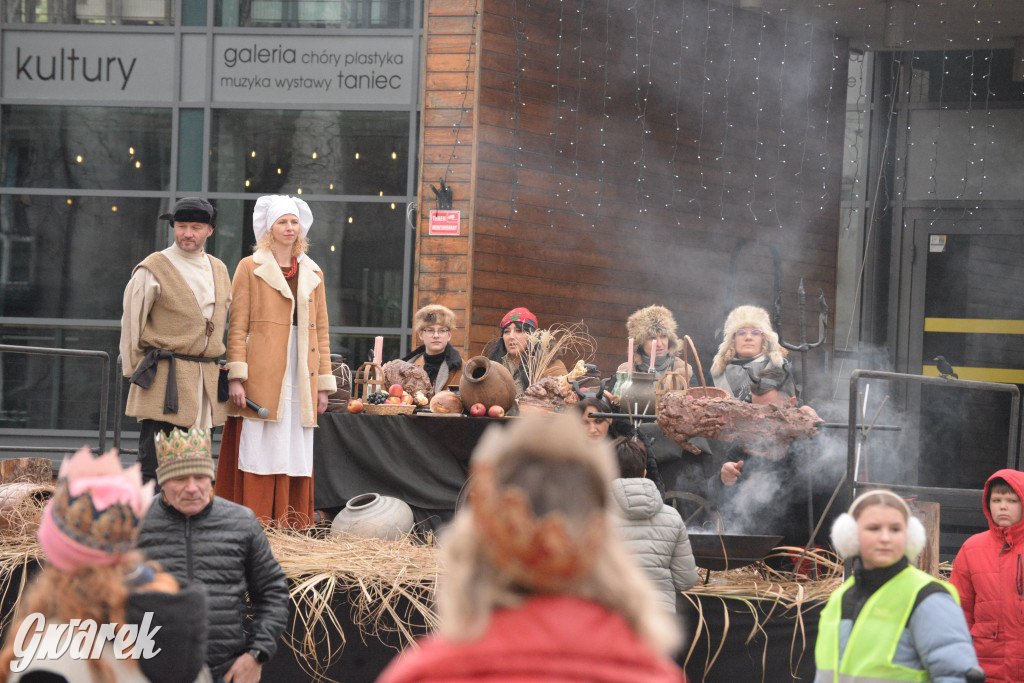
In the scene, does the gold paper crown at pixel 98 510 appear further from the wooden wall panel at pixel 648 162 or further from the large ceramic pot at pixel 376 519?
the wooden wall panel at pixel 648 162

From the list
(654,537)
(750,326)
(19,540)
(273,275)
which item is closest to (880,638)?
(654,537)

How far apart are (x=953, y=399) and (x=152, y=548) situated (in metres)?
9.23

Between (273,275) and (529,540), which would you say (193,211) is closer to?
(273,275)

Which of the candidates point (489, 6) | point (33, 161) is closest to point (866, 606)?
point (489, 6)

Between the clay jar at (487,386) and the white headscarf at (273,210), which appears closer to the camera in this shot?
the white headscarf at (273,210)

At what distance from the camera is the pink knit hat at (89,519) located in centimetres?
278

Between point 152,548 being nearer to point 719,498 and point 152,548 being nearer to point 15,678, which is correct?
point 15,678

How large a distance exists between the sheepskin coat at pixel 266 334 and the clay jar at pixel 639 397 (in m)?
1.75

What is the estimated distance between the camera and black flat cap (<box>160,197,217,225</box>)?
19.5 ft

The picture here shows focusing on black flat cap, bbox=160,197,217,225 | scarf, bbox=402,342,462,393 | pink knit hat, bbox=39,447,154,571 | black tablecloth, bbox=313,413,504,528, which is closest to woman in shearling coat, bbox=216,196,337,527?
black flat cap, bbox=160,197,217,225

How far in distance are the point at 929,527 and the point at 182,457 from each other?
3.60 meters

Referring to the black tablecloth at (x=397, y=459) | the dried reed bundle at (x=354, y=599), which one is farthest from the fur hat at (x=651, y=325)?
the dried reed bundle at (x=354, y=599)

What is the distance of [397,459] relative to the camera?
23.1 ft

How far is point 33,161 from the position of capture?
1057 cm
